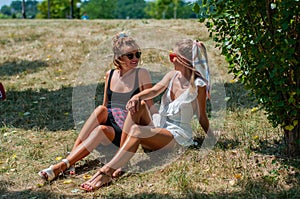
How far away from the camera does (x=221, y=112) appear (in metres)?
5.73

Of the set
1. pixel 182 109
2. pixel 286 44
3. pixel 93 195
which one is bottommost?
pixel 93 195

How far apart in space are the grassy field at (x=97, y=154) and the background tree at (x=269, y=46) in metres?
0.49

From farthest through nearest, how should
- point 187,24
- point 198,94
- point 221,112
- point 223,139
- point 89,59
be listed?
point 187,24 → point 89,59 → point 221,112 → point 223,139 → point 198,94

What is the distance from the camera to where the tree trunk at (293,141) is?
3918 millimetres

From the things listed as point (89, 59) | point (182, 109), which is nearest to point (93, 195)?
point (182, 109)

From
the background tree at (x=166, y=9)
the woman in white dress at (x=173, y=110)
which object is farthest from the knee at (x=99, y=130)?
the background tree at (x=166, y=9)

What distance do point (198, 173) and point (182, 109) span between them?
68cm

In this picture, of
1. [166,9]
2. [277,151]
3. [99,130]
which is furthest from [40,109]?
[166,9]

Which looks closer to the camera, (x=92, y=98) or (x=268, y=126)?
(x=268, y=126)

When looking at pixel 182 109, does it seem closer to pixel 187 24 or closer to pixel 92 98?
pixel 92 98

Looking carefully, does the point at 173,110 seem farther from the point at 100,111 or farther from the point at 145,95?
the point at 100,111

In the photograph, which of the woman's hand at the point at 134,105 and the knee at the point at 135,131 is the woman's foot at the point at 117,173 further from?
the woman's hand at the point at 134,105

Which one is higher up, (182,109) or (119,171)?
(182,109)

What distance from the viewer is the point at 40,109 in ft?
21.5
